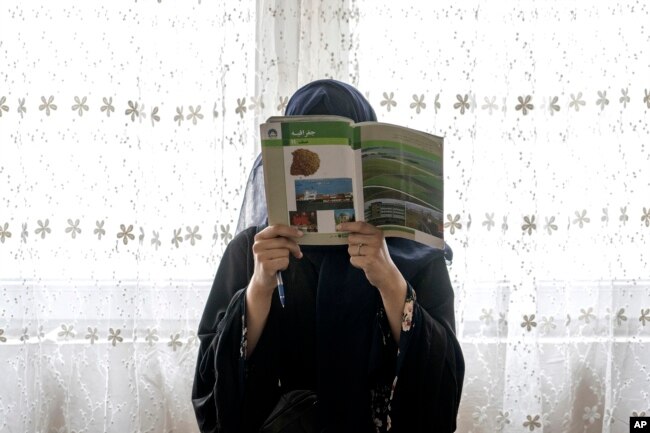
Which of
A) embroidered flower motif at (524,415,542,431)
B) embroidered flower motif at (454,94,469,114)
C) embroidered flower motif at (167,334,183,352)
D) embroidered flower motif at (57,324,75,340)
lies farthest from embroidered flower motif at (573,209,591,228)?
embroidered flower motif at (57,324,75,340)

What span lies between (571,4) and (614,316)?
88 centimetres

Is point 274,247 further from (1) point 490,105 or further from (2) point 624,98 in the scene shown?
(2) point 624,98

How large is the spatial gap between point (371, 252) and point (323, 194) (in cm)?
13

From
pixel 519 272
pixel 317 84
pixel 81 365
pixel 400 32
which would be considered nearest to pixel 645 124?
pixel 519 272

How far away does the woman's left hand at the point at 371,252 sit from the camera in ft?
3.64

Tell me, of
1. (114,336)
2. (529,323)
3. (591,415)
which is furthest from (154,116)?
(591,415)

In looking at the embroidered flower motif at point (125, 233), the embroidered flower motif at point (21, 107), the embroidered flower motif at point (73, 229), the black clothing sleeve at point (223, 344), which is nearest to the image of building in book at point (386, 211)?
the black clothing sleeve at point (223, 344)

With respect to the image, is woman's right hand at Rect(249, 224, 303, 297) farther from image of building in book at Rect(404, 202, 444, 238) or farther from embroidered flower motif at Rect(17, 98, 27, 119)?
embroidered flower motif at Rect(17, 98, 27, 119)

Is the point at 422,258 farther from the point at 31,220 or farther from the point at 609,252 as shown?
the point at 31,220

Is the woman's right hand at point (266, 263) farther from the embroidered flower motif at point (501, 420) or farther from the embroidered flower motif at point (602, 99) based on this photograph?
the embroidered flower motif at point (602, 99)

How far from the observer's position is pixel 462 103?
5.78 feet

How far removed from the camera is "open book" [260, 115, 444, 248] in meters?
1.07

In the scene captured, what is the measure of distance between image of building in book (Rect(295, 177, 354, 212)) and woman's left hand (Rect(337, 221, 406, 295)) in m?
0.04

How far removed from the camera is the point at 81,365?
182 cm
